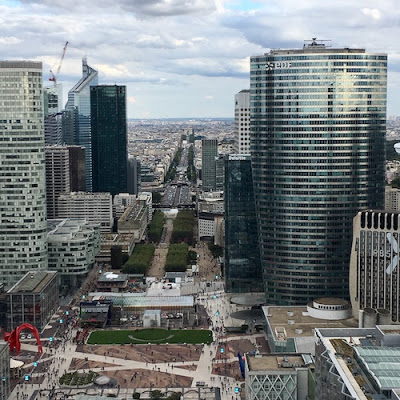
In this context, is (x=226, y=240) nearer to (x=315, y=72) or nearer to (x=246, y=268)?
(x=246, y=268)

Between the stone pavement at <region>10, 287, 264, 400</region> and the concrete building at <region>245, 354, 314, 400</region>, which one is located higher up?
the concrete building at <region>245, 354, 314, 400</region>

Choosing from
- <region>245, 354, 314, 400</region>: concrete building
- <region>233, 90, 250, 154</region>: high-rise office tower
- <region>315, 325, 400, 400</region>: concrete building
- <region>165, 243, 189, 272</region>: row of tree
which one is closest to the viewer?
<region>315, 325, 400, 400</region>: concrete building

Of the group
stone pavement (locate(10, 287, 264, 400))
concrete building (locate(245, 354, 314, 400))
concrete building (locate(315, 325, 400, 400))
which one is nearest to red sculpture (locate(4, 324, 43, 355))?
stone pavement (locate(10, 287, 264, 400))

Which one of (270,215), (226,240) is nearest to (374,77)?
(270,215)

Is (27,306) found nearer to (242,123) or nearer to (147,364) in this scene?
(147,364)

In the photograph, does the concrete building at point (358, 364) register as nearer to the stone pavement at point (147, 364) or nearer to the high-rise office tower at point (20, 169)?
the stone pavement at point (147, 364)

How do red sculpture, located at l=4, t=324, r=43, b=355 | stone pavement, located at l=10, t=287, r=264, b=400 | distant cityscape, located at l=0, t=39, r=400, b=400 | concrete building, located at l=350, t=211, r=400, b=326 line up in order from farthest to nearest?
red sculpture, located at l=4, t=324, r=43, b=355
concrete building, located at l=350, t=211, r=400, b=326
distant cityscape, located at l=0, t=39, r=400, b=400
stone pavement, located at l=10, t=287, r=264, b=400

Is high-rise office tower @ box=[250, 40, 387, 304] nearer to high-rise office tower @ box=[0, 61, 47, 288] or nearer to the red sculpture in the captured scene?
high-rise office tower @ box=[0, 61, 47, 288]

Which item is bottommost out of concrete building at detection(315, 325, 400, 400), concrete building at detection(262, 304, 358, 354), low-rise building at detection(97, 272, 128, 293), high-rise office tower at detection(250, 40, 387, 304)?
low-rise building at detection(97, 272, 128, 293)
